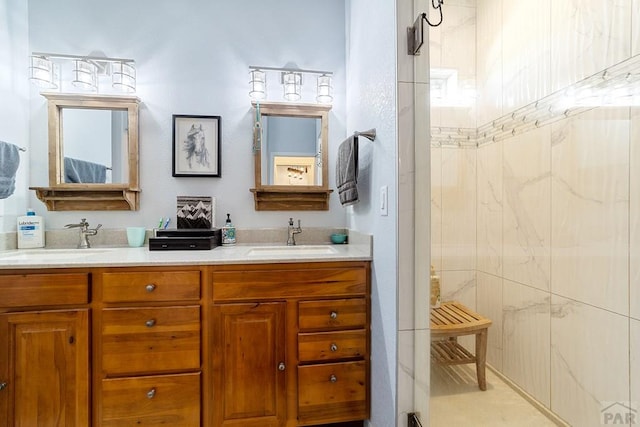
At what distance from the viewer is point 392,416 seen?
3.95 ft

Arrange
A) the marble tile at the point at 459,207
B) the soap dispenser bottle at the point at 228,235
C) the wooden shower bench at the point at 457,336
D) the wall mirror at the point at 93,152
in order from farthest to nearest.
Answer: the marble tile at the point at 459,207
the soap dispenser bottle at the point at 228,235
the wall mirror at the point at 93,152
the wooden shower bench at the point at 457,336

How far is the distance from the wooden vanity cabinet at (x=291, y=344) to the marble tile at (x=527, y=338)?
3.26 ft

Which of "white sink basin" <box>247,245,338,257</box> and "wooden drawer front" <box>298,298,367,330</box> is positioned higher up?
"white sink basin" <box>247,245,338,257</box>

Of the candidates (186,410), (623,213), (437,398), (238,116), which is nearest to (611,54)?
(623,213)

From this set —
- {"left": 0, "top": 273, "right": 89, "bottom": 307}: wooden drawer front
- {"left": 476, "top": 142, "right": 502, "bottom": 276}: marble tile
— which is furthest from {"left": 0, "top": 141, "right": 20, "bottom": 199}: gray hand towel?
Result: {"left": 476, "top": 142, "right": 502, "bottom": 276}: marble tile

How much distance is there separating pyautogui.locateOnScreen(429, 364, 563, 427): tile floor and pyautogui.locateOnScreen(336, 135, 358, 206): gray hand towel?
3.30 ft

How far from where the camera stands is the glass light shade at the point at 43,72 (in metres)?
1.77

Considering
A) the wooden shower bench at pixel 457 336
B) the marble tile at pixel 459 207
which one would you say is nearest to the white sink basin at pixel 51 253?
the wooden shower bench at pixel 457 336

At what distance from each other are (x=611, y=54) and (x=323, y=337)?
179 centimetres

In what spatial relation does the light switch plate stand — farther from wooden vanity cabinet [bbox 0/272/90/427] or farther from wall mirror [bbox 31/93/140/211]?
wall mirror [bbox 31/93/140/211]

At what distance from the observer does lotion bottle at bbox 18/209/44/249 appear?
1.74 meters

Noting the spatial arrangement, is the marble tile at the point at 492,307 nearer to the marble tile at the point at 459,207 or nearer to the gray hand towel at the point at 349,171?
the marble tile at the point at 459,207

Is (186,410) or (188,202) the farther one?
(188,202)

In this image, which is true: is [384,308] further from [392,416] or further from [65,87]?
[65,87]
